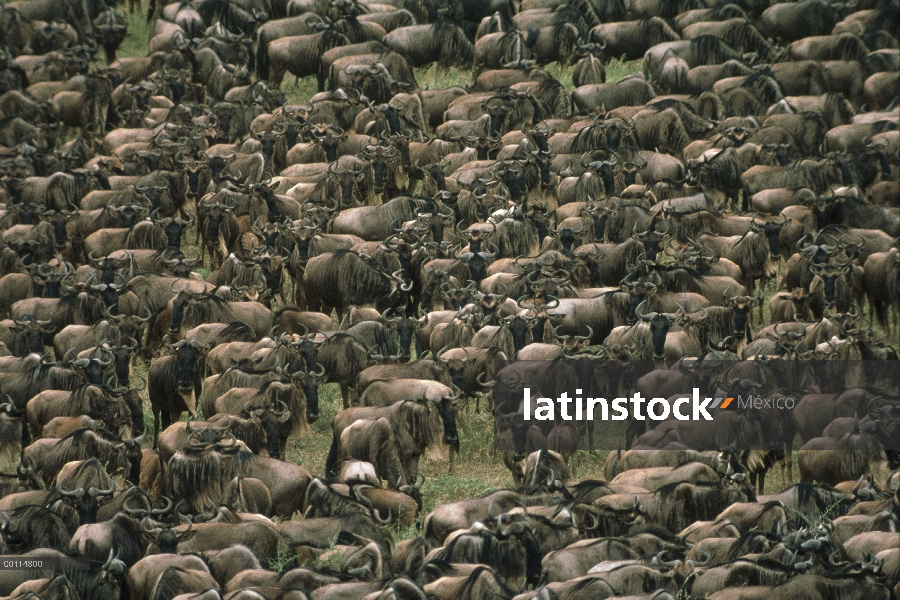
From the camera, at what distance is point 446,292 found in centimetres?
2066

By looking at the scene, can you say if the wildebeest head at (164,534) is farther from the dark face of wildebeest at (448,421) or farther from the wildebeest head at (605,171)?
the wildebeest head at (605,171)

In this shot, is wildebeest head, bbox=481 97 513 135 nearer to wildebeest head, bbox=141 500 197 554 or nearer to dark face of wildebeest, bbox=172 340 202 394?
dark face of wildebeest, bbox=172 340 202 394

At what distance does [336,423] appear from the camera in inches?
688

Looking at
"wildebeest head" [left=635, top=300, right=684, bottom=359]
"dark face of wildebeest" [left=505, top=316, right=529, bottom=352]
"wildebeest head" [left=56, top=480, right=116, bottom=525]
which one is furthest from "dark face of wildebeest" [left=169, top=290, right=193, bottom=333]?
"wildebeest head" [left=635, top=300, right=684, bottom=359]

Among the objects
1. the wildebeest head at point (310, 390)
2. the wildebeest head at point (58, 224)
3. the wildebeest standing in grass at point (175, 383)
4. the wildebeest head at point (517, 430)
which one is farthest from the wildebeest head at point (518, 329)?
the wildebeest head at point (58, 224)

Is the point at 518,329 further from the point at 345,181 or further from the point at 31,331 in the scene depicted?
the point at 345,181

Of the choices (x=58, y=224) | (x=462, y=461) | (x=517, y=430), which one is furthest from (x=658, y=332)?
(x=58, y=224)

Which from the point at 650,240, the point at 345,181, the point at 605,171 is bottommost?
the point at 650,240

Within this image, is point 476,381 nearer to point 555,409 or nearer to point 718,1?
point 555,409
